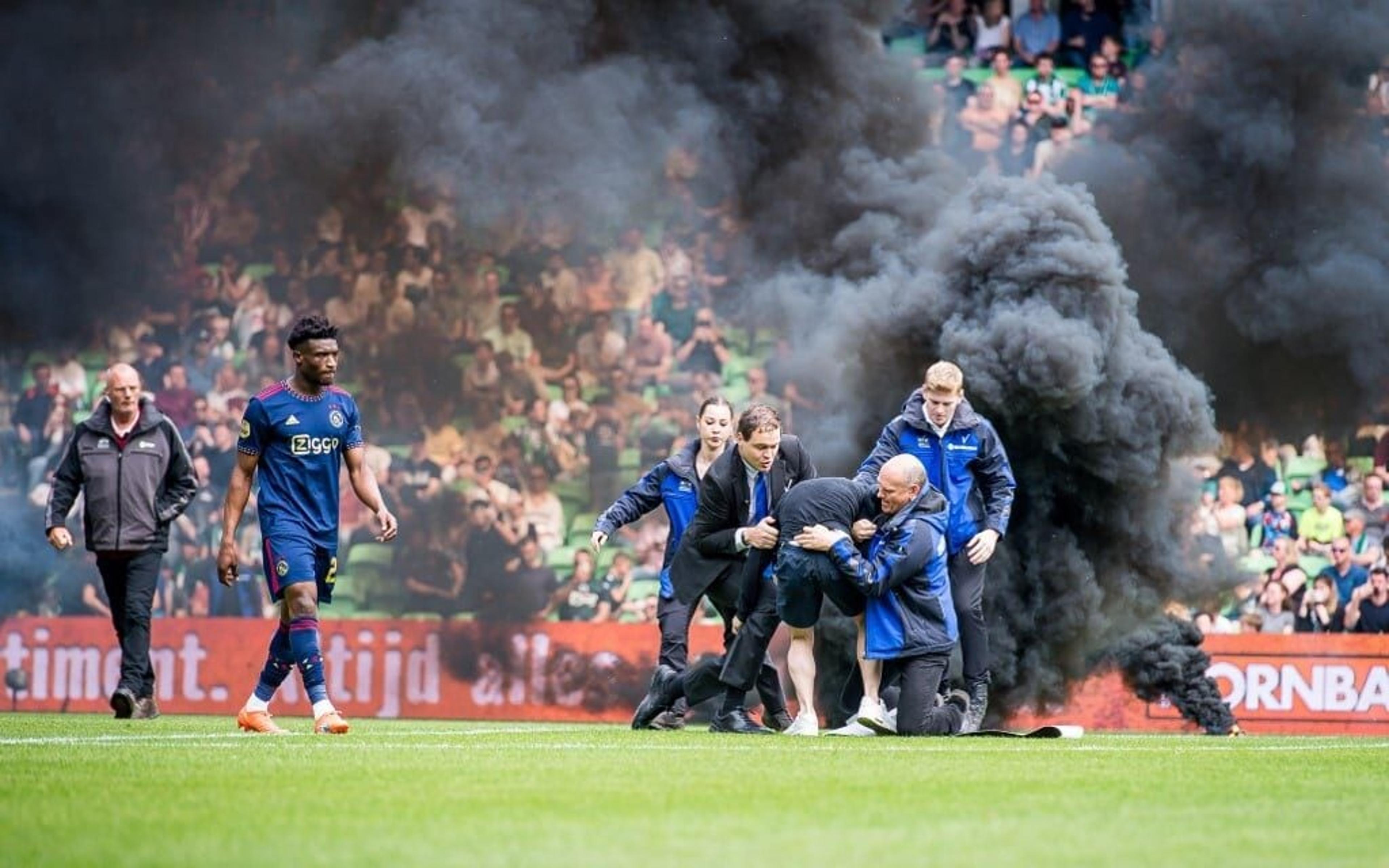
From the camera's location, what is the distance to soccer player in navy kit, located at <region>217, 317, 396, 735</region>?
986 centimetres

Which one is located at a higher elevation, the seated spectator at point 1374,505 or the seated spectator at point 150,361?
the seated spectator at point 150,361

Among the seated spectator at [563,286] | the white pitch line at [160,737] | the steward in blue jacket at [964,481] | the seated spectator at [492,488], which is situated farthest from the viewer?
the seated spectator at [563,286]

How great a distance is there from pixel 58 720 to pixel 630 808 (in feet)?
26.1

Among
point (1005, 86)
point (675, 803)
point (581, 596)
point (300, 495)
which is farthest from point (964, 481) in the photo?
point (1005, 86)

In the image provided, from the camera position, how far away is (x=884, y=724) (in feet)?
35.0

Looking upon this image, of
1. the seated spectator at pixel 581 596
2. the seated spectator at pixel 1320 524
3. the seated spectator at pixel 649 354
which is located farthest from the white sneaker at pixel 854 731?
the seated spectator at pixel 649 354

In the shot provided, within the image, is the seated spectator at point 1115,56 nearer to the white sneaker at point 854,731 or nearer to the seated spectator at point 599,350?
the seated spectator at point 599,350

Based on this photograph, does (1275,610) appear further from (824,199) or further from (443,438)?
(443,438)

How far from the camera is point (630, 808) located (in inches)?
251

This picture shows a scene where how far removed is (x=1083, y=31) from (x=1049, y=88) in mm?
778

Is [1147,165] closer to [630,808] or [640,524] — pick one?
[640,524]

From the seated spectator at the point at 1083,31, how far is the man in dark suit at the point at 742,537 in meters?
9.50

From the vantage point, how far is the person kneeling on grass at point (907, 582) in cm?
1027

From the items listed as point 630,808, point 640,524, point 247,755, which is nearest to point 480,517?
point 640,524
